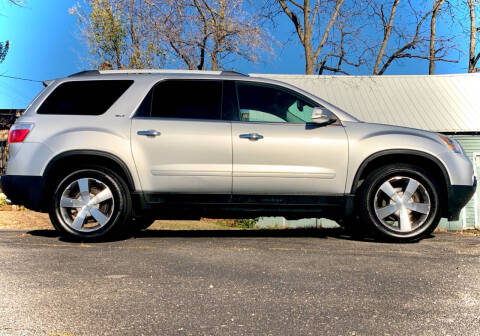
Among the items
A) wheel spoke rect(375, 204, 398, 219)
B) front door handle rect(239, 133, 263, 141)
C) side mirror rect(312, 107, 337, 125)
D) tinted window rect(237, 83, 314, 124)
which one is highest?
tinted window rect(237, 83, 314, 124)

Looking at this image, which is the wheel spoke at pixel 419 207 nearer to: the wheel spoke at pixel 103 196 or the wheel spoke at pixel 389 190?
the wheel spoke at pixel 389 190

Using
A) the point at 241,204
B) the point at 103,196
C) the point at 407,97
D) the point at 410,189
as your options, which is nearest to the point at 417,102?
the point at 407,97

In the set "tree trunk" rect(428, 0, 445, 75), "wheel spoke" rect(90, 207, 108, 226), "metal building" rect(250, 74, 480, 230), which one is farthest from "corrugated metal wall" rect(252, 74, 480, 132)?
"wheel spoke" rect(90, 207, 108, 226)

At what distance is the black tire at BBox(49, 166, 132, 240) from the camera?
5941 millimetres

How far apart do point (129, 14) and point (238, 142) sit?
2395 cm

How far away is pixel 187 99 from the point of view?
20.3 ft

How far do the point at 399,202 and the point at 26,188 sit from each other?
14.2ft

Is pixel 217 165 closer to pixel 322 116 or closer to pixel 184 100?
pixel 184 100

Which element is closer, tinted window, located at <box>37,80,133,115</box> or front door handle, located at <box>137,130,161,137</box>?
front door handle, located at <box>137,130,161,137</box>

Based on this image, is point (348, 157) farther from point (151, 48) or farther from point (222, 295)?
point (151, 48)

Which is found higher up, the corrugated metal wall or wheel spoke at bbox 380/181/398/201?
the corrugated metal wall

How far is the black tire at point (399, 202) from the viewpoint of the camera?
236 inches

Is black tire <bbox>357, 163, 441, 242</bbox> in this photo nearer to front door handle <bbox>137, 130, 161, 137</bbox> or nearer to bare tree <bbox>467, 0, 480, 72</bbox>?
front door handle <bbox>137, 130, 161, 137</bbox>

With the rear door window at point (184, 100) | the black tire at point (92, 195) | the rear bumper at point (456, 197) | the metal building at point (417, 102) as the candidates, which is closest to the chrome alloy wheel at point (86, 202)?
the black tire at point (92, 195)
